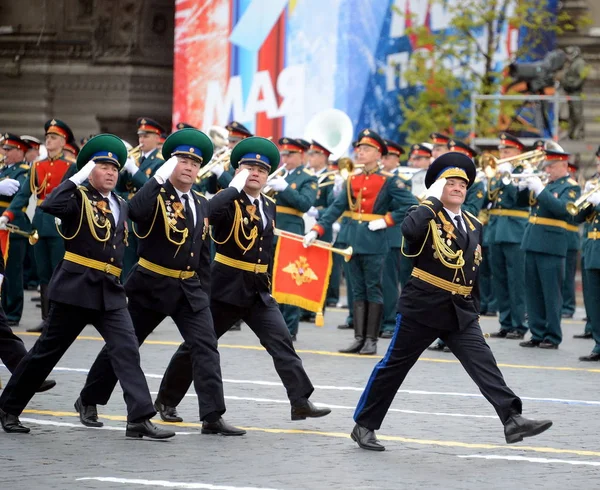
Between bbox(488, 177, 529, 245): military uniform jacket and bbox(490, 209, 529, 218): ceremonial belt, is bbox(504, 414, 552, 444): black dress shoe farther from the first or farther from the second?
bbox(490, 209, 529, 218): ceremonial belt

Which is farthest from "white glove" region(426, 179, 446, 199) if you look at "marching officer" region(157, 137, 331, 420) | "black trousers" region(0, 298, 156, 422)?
"black trousers" region(0, 298, 156, 422)

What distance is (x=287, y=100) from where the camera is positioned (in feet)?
92.3

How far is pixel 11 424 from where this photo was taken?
31.1 feet

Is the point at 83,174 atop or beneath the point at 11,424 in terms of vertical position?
atop

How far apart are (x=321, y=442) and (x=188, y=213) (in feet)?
5.55

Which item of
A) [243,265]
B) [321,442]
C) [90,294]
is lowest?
[321,442]

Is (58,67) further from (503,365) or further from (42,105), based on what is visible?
(503,365)

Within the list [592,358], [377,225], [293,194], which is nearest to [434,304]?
[377,225]

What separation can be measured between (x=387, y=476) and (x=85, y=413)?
7.68 feet

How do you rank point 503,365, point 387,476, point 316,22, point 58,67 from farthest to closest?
point 58,67 → point 316,22 → point 503,365 → point 387,476

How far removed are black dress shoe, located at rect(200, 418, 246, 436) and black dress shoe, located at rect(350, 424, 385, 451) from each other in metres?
0.78

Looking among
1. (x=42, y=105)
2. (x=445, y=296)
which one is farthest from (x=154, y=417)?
(x=42, y=105)

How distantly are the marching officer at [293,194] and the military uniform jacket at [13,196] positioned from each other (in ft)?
8.79

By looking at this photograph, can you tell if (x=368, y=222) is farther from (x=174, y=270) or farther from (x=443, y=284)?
(x=443, y=284)
